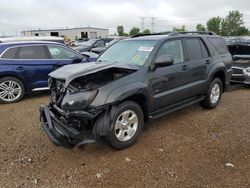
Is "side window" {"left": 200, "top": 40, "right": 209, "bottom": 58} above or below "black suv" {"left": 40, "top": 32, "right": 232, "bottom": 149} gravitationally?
above

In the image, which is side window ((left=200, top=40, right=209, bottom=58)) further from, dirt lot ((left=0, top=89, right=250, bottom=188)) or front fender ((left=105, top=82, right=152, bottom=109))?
front fender ((left=105, top=82, right=152, bottom=109))

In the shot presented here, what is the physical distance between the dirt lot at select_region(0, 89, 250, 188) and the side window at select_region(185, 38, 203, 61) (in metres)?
1.33

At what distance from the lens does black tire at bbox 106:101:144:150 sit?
3.97 m

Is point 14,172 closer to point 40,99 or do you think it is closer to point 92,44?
point 40,99

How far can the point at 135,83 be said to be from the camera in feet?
13.9

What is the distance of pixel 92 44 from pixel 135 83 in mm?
13080

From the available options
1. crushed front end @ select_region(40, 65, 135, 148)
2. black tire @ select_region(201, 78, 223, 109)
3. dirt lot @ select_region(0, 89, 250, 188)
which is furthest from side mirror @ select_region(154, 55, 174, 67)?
black tire @ select_region(201, 78, 223, 109)

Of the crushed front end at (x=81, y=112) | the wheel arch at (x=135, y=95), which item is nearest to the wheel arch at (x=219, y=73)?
the wheel arch at (x=135, y=95)

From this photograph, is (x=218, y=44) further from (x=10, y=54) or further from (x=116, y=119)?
(x=10, y=54)

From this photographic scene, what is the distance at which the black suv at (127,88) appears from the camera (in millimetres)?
3805

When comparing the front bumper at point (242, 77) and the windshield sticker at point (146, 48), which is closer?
the windshield sticker at point (146, 48)

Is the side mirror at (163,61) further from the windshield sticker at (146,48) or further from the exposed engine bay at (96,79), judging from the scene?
the exposed engine bay at (96,79)

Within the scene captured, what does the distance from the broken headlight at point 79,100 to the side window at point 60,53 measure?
4.26 m

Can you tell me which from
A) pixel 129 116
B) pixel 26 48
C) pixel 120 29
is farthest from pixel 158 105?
pixel 120 29
